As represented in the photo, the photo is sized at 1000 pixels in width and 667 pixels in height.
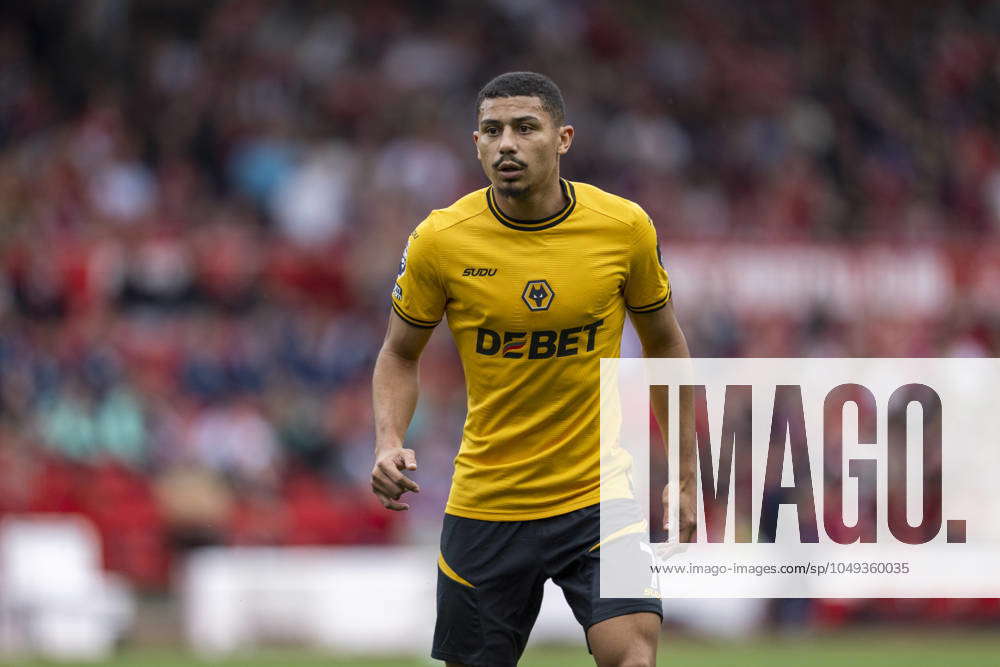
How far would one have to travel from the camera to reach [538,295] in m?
5.86

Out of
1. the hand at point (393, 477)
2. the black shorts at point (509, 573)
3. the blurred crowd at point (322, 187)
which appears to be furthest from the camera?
the blurred crowd at point (322, 187)

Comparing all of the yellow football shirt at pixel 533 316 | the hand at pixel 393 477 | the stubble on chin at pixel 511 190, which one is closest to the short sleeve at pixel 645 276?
the yellow football shirt at pixel 533 316

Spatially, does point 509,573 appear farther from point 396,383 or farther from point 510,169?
point 510,169

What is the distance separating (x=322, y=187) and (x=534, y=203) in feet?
38.6

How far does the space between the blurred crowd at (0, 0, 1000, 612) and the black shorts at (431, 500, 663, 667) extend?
9070mm

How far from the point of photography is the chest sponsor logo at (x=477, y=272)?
5.89 meters

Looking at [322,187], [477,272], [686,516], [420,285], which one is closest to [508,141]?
[477,272]

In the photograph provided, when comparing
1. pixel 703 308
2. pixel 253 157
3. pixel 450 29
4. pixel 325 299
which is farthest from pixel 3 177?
pixel 703 308

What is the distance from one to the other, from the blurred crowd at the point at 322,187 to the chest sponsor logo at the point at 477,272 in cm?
935

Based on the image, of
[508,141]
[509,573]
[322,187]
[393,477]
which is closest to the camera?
[393,477]

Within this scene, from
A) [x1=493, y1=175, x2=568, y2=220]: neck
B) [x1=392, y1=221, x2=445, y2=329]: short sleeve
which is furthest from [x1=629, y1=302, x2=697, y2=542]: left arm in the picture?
[x1=392, y1=221, x2=445, y2=329]: short sleeve

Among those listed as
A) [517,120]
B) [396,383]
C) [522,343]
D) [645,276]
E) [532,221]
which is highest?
[517,120]

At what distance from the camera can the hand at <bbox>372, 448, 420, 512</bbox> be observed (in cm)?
561

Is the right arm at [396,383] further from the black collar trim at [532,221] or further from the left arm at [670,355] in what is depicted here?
the left arm at [670,355]
